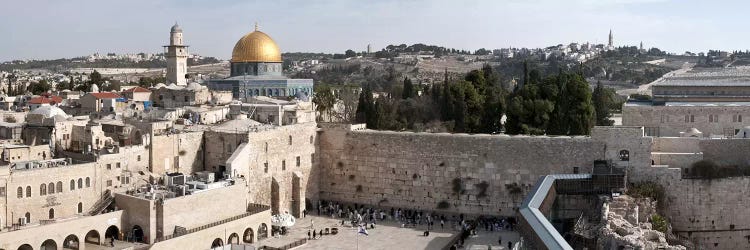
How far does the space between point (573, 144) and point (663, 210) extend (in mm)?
3397

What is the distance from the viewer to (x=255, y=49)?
133 feet

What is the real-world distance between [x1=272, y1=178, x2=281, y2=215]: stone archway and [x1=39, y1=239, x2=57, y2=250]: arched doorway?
823cm

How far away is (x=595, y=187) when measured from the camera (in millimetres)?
23281

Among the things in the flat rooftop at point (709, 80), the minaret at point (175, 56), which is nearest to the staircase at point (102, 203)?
the flat rooftop at point (709, 80)

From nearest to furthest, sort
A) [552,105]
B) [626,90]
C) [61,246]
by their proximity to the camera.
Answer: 1. [61,246]
2. [552,105]
3. [626,90]

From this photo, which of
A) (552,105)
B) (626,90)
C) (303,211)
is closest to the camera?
(303,211)

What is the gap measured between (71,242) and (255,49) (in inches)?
858

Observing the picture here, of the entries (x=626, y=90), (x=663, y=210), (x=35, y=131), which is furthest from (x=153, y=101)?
(x=626, y=90)

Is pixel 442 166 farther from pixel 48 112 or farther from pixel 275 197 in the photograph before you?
pixel 48 112

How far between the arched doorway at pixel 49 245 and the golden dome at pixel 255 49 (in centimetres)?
2234

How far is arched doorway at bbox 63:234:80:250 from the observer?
19.9 meters

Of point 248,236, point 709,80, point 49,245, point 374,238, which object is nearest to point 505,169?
point 374,238

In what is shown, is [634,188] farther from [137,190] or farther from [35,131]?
[35,131]

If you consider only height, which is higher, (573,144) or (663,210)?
(573,144)
